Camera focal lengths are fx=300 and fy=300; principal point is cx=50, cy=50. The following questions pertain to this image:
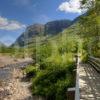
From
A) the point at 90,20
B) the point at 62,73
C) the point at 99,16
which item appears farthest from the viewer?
the point at 90,20

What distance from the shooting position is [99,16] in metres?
31.7

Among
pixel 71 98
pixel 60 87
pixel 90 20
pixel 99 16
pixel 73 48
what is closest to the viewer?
pixel 71 98

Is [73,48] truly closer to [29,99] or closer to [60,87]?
[29,99]

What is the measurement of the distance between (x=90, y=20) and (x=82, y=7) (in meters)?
1.86

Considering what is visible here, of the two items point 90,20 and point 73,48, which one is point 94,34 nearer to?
point 90,20

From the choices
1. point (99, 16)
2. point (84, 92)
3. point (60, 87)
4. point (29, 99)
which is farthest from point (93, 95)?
point (99, 16)

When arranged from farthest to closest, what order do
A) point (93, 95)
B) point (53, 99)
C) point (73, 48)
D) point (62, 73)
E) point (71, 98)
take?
1. point (73, 48)
2. point (62, 73)
3. point (53, 99)
4. point (93, 95)
5. point (71, 98)

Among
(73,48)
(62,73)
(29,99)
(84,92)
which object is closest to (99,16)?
(62,73)

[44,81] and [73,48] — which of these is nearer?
[44,81]

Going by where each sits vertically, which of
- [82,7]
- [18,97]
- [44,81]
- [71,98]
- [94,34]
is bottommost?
[18,97]

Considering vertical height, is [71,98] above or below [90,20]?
below

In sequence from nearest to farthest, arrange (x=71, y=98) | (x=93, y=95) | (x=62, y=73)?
1. (x=71, y=98)
2. (x=93, y=95)
3. (x=62, y=73)

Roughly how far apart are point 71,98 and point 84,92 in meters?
3.05

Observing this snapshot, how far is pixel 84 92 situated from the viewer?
11.6m
